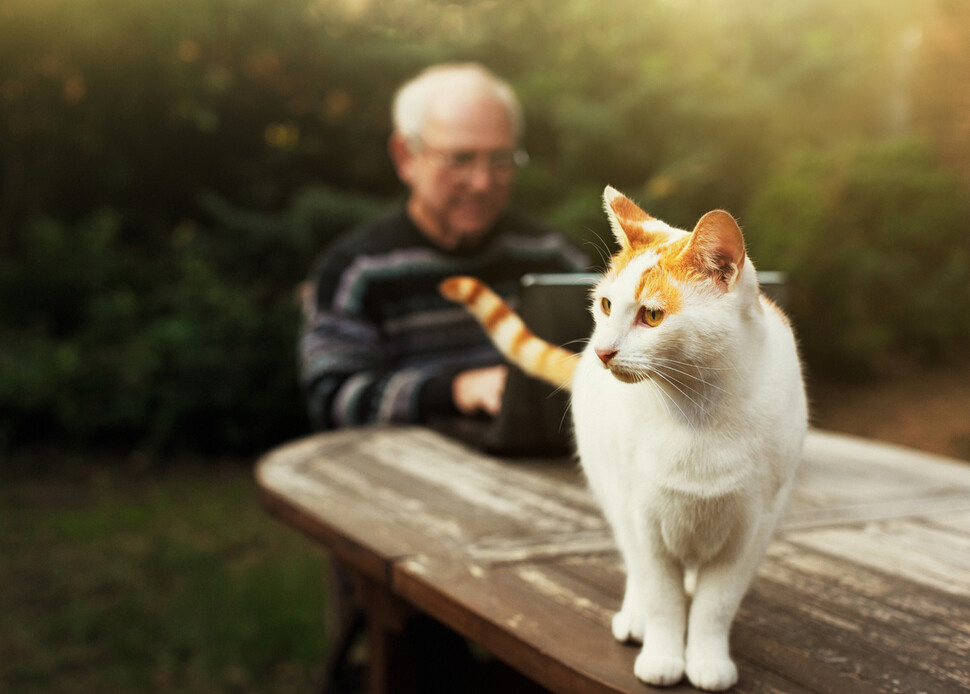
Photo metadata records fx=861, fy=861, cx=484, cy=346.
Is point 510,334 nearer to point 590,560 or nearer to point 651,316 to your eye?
point 590,560

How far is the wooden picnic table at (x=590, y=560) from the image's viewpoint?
0.97 meters

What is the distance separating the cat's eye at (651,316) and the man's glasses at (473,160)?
1.64 m

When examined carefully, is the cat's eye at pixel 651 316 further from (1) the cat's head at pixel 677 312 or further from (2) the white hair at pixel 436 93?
(2) the white hair at pixel 436 93

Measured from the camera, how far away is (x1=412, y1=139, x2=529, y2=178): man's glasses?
2400 mm

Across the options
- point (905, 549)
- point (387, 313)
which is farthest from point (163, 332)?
point (905, 549)

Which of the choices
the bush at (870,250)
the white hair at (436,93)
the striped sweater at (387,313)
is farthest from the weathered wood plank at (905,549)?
the bush at (870,250)

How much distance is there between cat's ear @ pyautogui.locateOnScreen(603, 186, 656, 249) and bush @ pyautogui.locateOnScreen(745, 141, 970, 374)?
152 inches

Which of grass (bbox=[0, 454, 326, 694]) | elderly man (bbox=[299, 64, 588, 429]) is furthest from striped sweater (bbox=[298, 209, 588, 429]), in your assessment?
grass (bbox=[0, 454, 326, 694])

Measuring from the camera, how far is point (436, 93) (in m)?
Result: 2.47

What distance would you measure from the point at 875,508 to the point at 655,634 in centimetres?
76

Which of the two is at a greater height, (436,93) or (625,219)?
(436,93)

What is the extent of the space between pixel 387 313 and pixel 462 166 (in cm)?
48

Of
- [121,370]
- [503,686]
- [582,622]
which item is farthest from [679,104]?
[582,622]

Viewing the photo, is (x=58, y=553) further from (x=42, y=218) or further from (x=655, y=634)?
(x=655, y=634)
